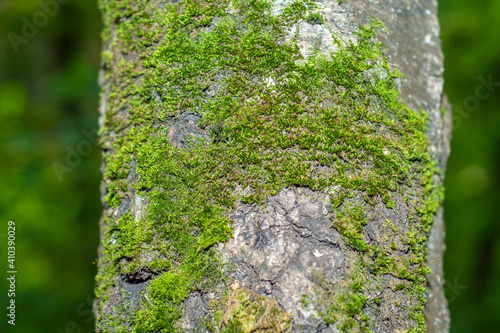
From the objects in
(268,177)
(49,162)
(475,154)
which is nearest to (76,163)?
(49,162)

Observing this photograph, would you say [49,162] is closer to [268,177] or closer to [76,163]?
[76,163]

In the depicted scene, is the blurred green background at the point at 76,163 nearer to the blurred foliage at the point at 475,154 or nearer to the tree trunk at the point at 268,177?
the blurred foliage at the point at 475,154

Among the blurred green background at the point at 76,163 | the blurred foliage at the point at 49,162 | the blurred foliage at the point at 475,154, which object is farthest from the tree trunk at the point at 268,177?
the blurred foliage at the point at 475,154

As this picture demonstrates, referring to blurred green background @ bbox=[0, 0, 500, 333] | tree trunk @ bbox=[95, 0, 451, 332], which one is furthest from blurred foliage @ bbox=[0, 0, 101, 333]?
tree trunk @ bbox=[95, 0, 451, 332]

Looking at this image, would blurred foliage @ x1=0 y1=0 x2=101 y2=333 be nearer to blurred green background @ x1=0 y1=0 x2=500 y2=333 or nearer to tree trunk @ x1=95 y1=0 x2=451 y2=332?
blurred green background @ x1=0 y1=0 x2=500 y2=333

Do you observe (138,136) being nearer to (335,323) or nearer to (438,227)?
(335,323)

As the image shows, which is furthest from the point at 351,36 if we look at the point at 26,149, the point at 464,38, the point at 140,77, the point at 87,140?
the point at 464,38
